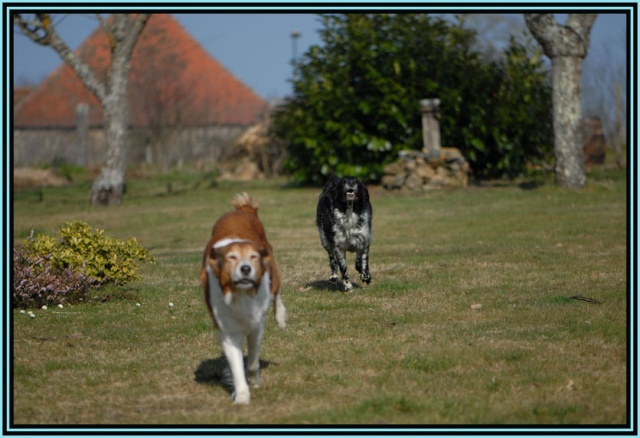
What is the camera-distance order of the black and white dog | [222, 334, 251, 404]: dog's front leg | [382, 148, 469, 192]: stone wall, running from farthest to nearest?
[382, 148, 469, 192]: stone wall, the black and white dog, [222, 334, 251, 404]: dog's front leg

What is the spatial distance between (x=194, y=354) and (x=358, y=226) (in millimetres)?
3931

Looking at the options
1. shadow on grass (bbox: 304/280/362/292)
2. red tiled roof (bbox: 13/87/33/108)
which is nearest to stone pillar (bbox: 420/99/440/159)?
shadow on grass (bbox: 304/280/362/292)

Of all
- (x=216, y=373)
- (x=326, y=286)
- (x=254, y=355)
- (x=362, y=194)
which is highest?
(x=362, y=194)

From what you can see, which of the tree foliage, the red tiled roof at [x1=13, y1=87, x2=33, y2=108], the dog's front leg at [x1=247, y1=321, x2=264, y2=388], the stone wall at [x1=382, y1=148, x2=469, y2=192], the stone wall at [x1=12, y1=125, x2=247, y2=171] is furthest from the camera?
the red tiled roof at [x1=13, y1=87, x2=33, y2=108]

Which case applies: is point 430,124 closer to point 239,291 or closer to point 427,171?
point 427,171

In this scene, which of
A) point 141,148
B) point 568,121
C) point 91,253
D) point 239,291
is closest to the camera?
point 239,291

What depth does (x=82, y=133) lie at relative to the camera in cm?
4497

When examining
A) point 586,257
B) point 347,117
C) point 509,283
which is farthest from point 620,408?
point 347,117

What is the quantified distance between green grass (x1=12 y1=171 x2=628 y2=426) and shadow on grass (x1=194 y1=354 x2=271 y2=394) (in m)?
0.04

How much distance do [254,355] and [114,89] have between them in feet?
68.1

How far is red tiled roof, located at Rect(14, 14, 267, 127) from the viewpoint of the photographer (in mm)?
43656

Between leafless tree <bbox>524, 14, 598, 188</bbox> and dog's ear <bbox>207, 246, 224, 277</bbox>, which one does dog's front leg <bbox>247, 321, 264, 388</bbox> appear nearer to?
dog's ear <bbox>207, 246, 224, 277</bbox>

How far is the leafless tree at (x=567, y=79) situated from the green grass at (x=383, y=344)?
7089 millimetres

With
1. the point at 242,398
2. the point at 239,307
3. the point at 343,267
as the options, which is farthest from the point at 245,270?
the point at 343,267
